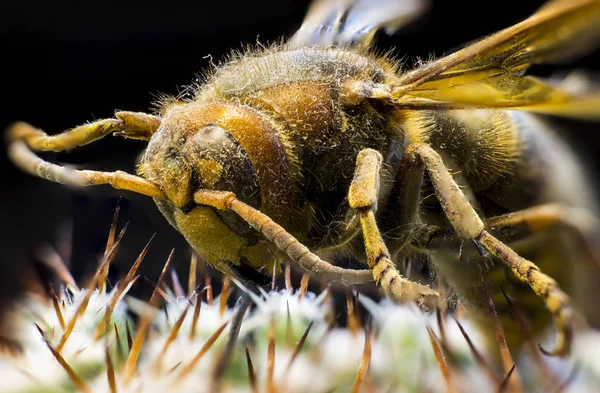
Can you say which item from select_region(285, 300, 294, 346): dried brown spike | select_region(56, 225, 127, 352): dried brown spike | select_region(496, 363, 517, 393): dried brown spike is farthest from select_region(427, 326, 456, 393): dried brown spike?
select_region(56, 225, 127, 352): dried brown spike

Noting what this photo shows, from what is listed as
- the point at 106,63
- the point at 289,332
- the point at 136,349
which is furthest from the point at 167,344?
the point at 106,63

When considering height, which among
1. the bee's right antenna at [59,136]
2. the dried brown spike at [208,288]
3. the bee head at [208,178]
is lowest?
the dried brown spike at [208,288]

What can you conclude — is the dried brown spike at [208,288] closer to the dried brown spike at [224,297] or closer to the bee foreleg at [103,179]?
the dried brown spike at [224,297]

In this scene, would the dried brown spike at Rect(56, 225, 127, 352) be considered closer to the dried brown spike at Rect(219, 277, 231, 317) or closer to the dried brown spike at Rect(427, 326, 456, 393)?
the dried brown spike at Rect(219, 277, 231, 317)

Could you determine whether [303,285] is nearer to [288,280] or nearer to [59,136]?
[288,280]

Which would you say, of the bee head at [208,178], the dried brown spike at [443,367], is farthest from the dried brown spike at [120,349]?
the dried brown spike at [443,367]
